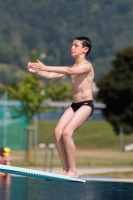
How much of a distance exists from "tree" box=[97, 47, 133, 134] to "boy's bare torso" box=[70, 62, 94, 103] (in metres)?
33.7

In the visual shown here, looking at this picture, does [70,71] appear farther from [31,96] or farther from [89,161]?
[89,161]

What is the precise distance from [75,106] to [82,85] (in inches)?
11.9

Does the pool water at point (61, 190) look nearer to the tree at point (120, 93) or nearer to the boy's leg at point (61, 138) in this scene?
the boy's leg at point (61, 138)

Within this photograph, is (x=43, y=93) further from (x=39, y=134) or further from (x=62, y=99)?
(x=62, y=99)

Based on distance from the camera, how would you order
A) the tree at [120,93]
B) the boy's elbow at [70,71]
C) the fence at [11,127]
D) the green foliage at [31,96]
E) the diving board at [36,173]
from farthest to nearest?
the tree at [120,93] < the fence at [11,127] < the green foliage at [31,96] < the boy's elbow at [70,71] < the diving board at [36,173]

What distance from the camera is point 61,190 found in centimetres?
1242

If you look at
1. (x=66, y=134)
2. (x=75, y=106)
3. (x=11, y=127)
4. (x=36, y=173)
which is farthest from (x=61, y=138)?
A: (x=11, y=127)

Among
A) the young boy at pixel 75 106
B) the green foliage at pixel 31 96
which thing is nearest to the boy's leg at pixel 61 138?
the young boy at pixel 75 106

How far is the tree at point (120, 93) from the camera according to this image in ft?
151

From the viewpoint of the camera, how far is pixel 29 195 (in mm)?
11578

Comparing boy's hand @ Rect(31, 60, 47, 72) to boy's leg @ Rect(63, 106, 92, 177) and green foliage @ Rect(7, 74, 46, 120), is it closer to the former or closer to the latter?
boy's leg @ Rect(63, 106, 92, 177)

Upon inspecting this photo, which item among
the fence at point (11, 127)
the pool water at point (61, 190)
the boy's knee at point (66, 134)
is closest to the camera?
the boy's knee at point (66, 134)

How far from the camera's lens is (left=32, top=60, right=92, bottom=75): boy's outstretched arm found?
9516 millimetres

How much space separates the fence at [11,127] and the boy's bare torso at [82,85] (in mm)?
25723
